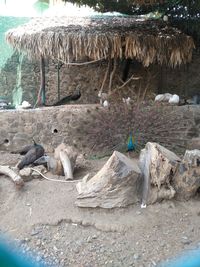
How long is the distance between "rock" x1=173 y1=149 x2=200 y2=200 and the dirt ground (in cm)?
12

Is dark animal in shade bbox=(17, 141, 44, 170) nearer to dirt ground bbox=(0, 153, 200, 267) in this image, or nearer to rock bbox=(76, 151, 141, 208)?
dirt ground bbox=(0, 153, 200, 267)

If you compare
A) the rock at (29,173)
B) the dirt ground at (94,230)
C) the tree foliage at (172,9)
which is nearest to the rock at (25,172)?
the rock at (29,173)

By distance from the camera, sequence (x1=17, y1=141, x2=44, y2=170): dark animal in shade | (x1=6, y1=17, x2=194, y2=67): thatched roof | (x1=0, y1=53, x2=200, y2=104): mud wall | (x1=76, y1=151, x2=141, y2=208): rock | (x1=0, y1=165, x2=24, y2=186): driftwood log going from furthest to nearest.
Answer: (x1=0, y1=53, x2=200, y2=104): mud wall < (x1=6, y1=17, x2=194, y2=67): thatched roof < (x1=17, y1=141, x2=44, y2=170): dark animal in shade < (x1=0, y1=165, x2=24, y2=186): driftwood log < (x1=76, y1=151, x2=141, y2=208): rock

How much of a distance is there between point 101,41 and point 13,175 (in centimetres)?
295

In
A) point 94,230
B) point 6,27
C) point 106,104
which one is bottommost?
point 94,230

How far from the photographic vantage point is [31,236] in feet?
14.0

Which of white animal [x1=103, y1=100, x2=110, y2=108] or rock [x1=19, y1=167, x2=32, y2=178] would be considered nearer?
rock [x1=19, y1=167, x2=32, y2=178]

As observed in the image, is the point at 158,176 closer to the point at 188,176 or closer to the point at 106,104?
the point at 188,176

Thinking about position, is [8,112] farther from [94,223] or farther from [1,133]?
[94,223]

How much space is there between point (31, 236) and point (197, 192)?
2058mm

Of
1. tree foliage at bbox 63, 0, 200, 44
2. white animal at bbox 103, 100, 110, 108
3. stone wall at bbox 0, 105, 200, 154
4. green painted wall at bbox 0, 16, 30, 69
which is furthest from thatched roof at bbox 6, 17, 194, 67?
green painted wall at bbox 0, 16, 30, 69

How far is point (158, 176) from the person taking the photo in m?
4.65

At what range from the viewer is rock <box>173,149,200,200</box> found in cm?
467

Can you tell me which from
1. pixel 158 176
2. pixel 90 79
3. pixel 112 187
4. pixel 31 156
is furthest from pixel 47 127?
pixel 90 79
